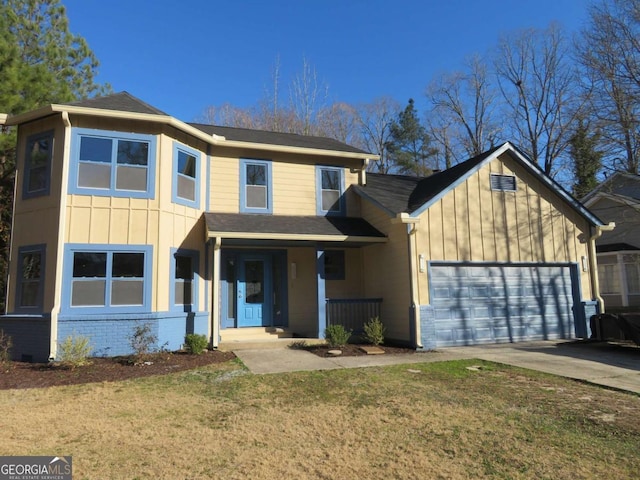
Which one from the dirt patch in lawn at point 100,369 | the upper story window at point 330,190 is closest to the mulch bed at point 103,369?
the dirt patch in lawn at point 100,369

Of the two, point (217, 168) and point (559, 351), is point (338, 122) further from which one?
point (559, 351)

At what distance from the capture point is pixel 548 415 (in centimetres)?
568

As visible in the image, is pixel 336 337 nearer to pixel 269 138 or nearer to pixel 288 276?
pixel 288 276

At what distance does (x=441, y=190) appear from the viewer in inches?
468

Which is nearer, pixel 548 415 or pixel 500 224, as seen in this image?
pixel 548 415

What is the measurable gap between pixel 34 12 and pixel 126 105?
8317 millimetres

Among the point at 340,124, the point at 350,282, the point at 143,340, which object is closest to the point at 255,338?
the point at 143,340

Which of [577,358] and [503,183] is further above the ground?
[503,183]

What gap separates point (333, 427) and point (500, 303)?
338 inches

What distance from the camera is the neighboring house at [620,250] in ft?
65.0

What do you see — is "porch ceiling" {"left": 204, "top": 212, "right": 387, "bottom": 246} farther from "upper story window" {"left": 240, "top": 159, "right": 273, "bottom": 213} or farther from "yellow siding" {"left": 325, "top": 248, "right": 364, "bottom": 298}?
"yellow siding" {"left": 325, "top": 248, "right": 364, "bottom": 298}

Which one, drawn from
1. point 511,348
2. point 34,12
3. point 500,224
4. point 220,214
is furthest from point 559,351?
point 34,12

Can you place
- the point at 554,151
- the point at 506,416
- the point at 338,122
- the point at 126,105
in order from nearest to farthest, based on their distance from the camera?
the point at 506,416, the point at 126,105, the point at 554,151, the point at 338,122

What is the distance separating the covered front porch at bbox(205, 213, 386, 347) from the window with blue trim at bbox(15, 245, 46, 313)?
3844mm
